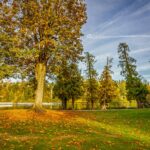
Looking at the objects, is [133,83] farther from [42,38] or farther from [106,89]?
[42,38]

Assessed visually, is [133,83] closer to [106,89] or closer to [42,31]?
[106,89]

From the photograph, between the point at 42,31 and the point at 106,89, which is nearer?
the point at 42,31

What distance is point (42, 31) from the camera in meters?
28.6

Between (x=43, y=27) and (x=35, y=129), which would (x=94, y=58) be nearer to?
(x=43, y=27)

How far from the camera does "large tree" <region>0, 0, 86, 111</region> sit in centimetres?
2736

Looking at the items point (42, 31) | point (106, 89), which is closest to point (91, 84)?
point (106, 89)

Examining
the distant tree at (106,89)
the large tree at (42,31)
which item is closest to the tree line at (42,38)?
the large tree at (42,31)

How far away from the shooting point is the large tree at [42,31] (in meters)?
27.4

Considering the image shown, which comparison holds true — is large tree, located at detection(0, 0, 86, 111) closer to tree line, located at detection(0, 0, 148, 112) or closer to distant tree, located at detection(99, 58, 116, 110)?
tree line, located at detection(0, 0, 148, 112)

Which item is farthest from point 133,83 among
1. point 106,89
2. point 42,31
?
point 42,31

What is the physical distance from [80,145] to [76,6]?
19.5 metres

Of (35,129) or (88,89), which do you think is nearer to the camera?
(35,129)

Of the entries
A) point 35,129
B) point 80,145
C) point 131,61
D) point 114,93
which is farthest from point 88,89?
point 80,145

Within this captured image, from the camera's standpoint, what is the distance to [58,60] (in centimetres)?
2961
